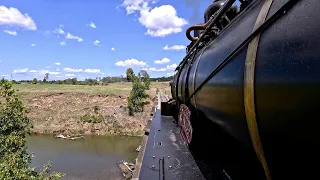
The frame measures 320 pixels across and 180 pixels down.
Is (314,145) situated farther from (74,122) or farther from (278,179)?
(74,122)

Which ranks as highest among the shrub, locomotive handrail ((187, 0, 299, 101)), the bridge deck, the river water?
locomotive handrail ((187, 0, 299, 101))

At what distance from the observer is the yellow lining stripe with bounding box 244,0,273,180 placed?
55.5 inches

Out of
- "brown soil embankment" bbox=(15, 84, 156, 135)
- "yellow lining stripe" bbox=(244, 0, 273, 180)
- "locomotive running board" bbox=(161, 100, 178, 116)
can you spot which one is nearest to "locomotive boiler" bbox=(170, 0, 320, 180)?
"yellow lining stripe" bbox=(244, 0, 273, 180)

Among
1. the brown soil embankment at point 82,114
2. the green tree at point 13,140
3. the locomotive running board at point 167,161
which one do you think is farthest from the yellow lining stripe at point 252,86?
the brown soil embankment at point 82,114

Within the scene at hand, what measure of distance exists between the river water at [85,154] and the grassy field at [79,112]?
2.67 meters

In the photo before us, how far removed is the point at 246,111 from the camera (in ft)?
4.90

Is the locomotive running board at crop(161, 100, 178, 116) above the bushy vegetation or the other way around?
above

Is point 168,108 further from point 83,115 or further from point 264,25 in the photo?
point 83,115

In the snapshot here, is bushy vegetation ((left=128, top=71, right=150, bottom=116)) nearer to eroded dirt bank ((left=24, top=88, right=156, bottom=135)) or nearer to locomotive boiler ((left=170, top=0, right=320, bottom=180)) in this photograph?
eroded dirt bank ((left=24, top=88, right=156, bottom=135))

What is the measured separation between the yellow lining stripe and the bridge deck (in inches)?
89.3

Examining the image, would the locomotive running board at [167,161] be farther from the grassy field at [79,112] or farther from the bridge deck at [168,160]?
the grassy field at [79,112]

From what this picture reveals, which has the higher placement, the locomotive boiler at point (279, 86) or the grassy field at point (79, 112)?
the locomotive boiler at point (279, 86)

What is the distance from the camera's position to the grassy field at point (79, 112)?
131 ft

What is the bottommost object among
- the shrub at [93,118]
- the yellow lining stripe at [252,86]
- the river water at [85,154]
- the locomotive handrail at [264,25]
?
the river water at [85,154]
